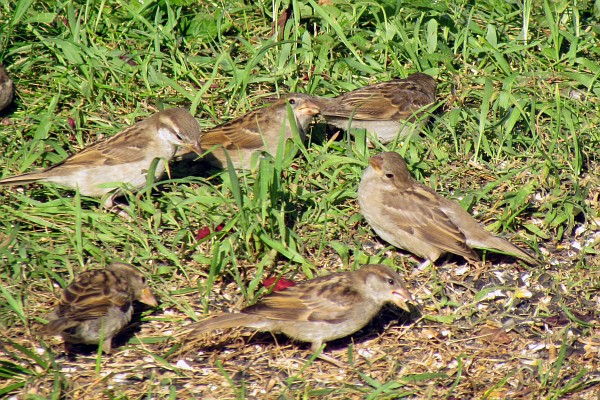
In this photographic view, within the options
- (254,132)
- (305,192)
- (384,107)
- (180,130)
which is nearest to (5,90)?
(180,130)

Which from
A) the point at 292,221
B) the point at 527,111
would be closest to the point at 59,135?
the point at 292,221

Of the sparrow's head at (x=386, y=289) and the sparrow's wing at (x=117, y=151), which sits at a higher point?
the sparrow's wing at (x=117, y=151)

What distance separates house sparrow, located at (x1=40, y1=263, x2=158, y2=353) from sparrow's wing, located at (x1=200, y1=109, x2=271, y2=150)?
201 cm

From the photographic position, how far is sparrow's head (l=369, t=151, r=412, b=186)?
7.13 metres

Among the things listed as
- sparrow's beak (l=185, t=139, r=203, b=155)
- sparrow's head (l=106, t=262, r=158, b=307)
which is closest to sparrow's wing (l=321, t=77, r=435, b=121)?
sparrow's beak (l=185, t=139, r=203, b=155)

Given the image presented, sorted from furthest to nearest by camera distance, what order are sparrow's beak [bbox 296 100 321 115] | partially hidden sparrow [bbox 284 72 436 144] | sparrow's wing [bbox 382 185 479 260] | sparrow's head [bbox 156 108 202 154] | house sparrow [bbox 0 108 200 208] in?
partially hidden sparrow [bbox 284 72 436 144]
sparrow's beak [bbox 296 100 321 115]
sparrow's head [bbox 156 108 202 154]
house sparrow [bbox 0 108 200 208]
sparrow's wing [bbox 382 185 479 260]

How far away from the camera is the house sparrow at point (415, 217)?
22.2 ft

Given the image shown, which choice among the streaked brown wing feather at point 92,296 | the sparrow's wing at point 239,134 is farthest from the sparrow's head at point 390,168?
the streaked brown wing feather at point 92,296

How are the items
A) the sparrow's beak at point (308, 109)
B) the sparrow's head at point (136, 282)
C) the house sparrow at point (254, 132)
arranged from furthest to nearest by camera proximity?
the sparrow's beak at point (308, 109), the house sparrow at point (254, 132), the sparrow's head at point (136, 282)

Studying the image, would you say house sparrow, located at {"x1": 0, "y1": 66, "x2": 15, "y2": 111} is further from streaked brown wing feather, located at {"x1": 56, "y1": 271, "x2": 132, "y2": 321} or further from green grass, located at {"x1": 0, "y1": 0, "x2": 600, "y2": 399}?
streaked brown wing feather, located at {"x1": 56, "y1": 271, "x2": 132, "y2": 321}

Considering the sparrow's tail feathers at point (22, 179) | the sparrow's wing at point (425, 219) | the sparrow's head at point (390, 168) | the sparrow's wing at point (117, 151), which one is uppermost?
the sparrow's tail feathers at point (22, 179)

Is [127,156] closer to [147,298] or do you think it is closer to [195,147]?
[195,147]

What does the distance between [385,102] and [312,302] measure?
2.83m

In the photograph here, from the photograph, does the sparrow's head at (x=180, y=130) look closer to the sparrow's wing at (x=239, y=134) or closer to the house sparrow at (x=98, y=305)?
the sparrow's wing at (x=239, y=134)
